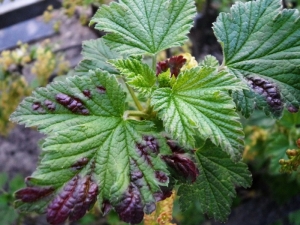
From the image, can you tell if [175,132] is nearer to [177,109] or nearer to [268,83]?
[177,109]

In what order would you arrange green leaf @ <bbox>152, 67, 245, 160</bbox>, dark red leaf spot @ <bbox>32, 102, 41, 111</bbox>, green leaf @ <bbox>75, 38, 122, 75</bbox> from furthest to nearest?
green leaf @ <bbox>75, 38, 122, 75</bbox>
dark red leaf spot @ <bbox>32, 102, 41, 111</bbox>
green leaf @ <bbox>152, 67, 245, 160</bbox>

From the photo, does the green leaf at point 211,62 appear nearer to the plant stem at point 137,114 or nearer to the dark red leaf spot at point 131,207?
the plant stem at point 137,114

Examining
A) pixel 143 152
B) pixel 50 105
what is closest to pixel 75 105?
pixel 50 105

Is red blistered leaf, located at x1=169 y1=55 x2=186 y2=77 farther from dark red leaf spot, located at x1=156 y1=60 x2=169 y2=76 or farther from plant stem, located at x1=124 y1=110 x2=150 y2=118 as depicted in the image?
plant stem, located at x1=124 y1=110 x2=150 y2=118

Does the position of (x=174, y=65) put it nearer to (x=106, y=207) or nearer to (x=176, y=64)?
(x=176, y=64)

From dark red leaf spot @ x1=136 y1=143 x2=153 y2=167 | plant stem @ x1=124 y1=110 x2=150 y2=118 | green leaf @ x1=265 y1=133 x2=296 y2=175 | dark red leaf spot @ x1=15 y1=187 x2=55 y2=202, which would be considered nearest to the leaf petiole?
plant stem @ x1=124 y1=110 x2=150 y2=118

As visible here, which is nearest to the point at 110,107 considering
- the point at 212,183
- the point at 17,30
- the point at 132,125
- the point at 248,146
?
the point at 132,125
